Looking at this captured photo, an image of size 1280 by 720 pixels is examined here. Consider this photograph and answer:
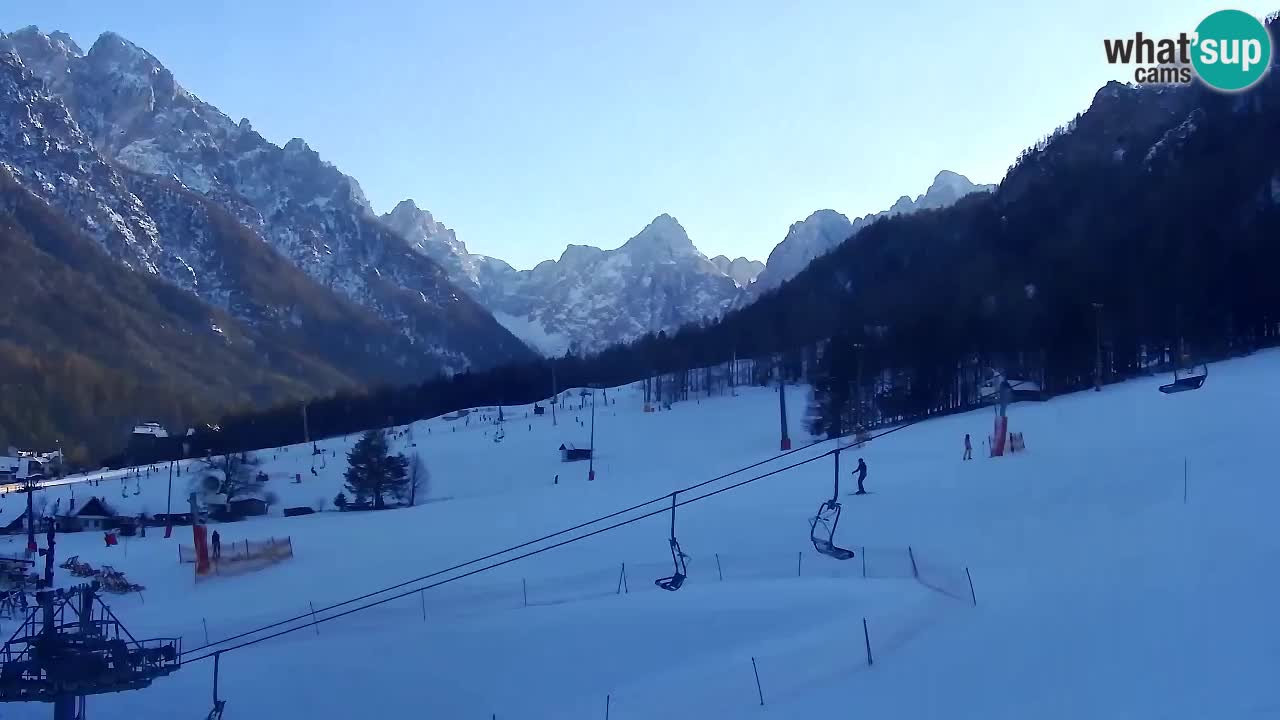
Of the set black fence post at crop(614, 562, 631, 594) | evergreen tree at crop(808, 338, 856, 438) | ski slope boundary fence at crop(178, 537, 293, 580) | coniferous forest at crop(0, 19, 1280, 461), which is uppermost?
coniferous forest at crop(0, 19, 1280, 461)

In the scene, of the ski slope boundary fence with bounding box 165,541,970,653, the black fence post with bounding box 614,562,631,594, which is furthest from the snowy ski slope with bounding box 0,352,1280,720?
the black fence post with bounding box 614,562,631,594

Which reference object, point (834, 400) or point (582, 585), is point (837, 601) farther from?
point (834, 400)

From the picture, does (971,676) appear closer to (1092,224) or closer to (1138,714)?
(1138,714)

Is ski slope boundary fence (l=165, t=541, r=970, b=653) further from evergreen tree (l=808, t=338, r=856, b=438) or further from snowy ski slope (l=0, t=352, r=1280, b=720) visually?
evergreen tree (l=808, t=338, r=856, b=438)

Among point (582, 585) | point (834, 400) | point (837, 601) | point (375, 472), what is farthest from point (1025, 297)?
point (837, 601)

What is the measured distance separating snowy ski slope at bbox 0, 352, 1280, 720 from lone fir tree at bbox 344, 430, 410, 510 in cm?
956

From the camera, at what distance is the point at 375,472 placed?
135ft

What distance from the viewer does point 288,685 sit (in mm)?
17781

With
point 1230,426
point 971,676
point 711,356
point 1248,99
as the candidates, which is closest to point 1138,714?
point 971,676

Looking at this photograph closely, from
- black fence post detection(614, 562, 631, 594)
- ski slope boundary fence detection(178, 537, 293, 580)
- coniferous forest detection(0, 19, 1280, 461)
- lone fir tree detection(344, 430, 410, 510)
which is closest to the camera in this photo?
black fence post detection(614, 562, 631, 594)

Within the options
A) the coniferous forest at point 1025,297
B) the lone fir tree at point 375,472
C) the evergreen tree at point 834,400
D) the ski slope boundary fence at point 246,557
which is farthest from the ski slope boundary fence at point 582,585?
the coniferous forest at point 1025,297

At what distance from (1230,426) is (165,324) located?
574ft

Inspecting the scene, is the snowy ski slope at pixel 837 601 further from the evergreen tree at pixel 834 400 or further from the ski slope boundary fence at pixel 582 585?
the evergreen tree at pixel 834 400

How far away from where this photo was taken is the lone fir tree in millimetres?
41125
